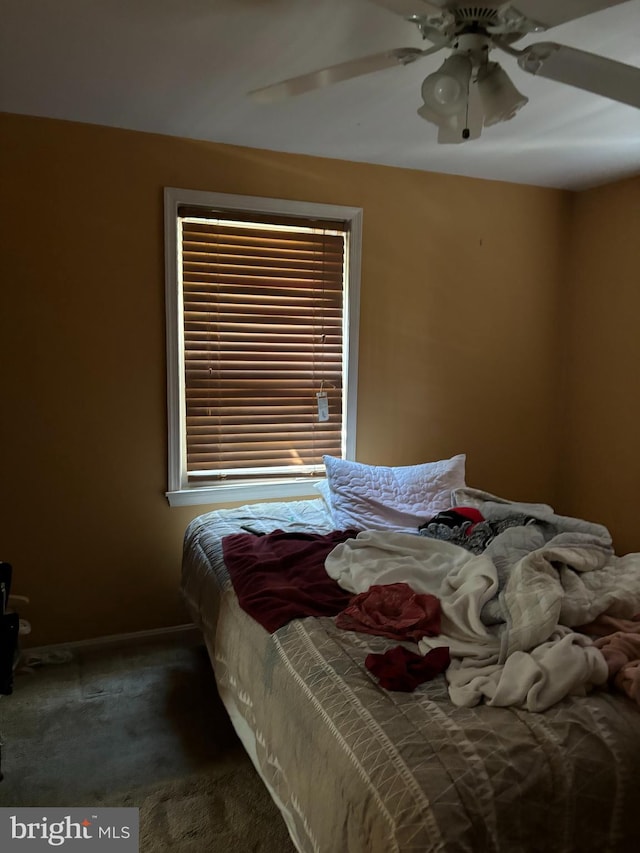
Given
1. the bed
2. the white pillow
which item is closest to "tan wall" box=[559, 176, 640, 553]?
the white pillow

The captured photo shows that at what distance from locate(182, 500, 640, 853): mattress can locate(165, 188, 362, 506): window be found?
5.11 feet

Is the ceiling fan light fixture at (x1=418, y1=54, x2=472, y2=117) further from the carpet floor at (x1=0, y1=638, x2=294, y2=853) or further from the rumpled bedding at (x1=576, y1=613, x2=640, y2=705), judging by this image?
the carpet floor at (x1=0, y1=638, x2=294, y2=853)

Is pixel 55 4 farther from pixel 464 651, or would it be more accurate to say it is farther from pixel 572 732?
pixel 572 732

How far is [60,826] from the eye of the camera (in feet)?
5.81

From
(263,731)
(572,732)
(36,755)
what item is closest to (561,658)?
(572,732)

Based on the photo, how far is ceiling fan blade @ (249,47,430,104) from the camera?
5.37 feet

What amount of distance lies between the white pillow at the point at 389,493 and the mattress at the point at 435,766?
1129mm

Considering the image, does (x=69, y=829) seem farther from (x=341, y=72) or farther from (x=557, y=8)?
(x=557, y=8)

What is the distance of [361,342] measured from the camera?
11.0 ft

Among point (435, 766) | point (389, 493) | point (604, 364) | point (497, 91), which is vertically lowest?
point (435, 766)

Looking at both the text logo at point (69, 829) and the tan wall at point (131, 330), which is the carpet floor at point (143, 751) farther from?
the tan wall at point (131, 330)

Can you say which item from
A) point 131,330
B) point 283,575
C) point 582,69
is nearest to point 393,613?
point 283,575

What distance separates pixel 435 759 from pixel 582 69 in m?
1.70

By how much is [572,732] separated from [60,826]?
55.9 inches
